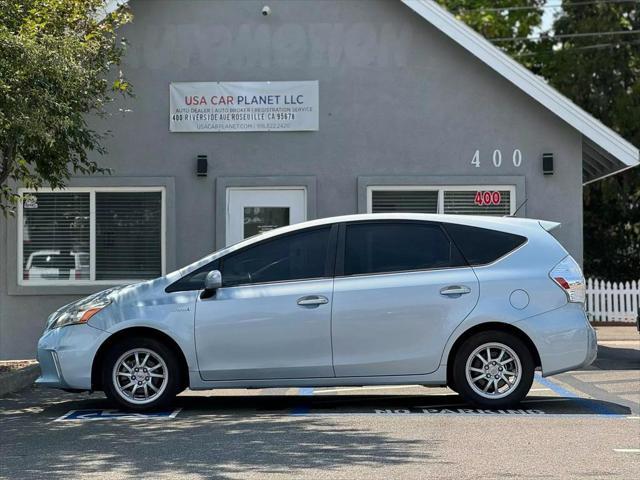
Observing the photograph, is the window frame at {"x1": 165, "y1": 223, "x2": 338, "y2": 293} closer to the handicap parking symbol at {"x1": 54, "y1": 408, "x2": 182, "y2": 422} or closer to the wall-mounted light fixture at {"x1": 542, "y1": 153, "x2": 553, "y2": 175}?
the handicap parking symbol at {"x1": 54, "y1": 408, "x2": 182, "y2": 422}

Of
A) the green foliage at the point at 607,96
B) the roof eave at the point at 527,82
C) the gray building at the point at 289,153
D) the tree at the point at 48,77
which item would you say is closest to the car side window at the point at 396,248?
the tree at the point at 48,77

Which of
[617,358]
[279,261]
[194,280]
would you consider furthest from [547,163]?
[194,280]

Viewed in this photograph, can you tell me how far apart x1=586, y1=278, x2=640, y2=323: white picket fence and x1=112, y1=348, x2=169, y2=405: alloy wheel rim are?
48.3 ft

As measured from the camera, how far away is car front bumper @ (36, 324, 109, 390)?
31.9ft

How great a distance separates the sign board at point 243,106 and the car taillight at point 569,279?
6696 millimetres

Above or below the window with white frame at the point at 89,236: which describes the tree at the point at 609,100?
above

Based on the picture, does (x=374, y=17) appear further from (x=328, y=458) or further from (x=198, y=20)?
(x=328, y=458)

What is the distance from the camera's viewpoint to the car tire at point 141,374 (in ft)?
32.0

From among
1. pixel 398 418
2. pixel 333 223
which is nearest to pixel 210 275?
pixel 333 223

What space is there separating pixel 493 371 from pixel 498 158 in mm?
6622

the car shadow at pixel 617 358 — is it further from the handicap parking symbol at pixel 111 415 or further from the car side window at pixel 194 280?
the handicap parking symbol at pixel 111 415

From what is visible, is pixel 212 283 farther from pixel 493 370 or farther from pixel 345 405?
pixel 493 370

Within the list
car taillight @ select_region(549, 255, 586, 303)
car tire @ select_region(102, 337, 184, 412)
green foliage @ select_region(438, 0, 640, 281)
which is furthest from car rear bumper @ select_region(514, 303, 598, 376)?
green foliage @ select_region(438, 0, 640, 281)

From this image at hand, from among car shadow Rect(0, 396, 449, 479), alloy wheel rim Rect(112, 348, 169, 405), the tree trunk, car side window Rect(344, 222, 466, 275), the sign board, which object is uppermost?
the sign board
